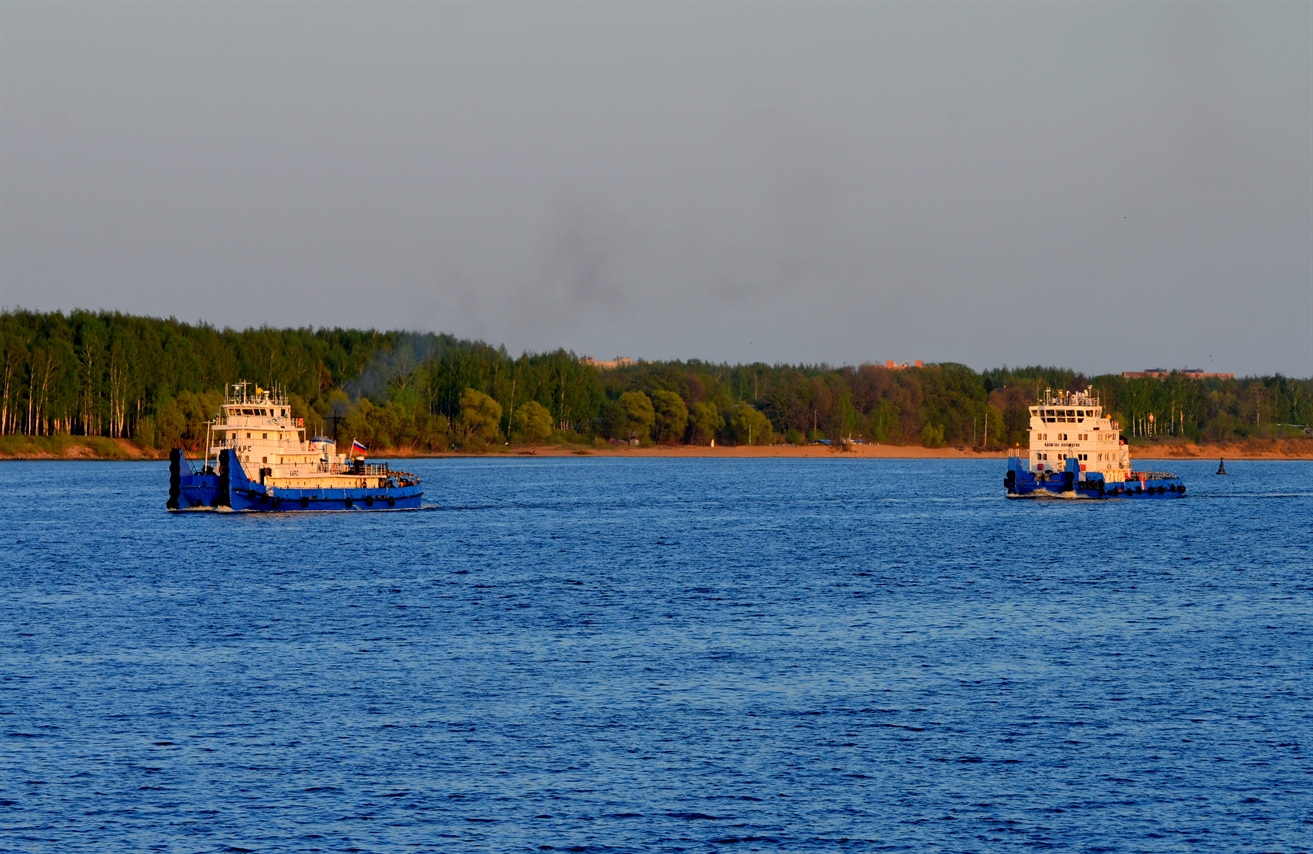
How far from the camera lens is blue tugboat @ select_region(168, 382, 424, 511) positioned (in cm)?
10831

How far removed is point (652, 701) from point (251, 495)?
7492 cm

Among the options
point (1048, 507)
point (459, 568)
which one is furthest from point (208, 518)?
point (1048, 507)

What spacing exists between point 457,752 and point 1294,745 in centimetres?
1866

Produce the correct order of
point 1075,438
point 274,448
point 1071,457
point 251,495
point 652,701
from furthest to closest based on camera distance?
point 1071,457 < point 1075,438 < point 274,448 < point 251,495 < point 652,701

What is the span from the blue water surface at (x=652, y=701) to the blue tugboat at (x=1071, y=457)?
5223cm

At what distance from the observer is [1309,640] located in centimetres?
5019

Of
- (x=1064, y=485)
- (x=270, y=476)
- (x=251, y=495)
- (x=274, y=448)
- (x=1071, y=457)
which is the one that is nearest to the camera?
(x=251, y=495)

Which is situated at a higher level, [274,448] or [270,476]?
[274,448]

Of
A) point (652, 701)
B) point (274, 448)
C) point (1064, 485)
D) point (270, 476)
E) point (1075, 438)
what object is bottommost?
point (652, 701)

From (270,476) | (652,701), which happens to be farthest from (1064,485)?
(652,701)

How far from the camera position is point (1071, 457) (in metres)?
136

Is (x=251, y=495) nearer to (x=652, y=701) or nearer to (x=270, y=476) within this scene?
(x=270, y=476)

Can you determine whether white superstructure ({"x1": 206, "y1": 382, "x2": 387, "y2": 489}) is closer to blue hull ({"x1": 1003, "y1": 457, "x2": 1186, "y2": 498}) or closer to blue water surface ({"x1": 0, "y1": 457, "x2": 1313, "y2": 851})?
blue water surface ({"x1": 0, "y1": 457, "x2": 1313, "y2": 851})

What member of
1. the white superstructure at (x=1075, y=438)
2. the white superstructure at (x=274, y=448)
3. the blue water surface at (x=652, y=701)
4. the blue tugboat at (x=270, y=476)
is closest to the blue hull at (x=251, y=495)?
the blue tugboat at (x=270, y=476)
